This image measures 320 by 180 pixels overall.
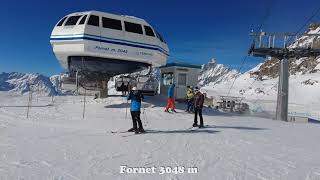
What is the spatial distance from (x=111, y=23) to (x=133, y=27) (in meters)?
1.22

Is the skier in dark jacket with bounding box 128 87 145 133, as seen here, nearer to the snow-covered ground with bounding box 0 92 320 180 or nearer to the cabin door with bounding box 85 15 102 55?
the snow-covered ground with bounding box 0 92 320 180

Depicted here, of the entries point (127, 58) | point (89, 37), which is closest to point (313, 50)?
point (127, 58)

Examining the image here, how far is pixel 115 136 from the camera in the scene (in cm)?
896

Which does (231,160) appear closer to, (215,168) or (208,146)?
(215,168)

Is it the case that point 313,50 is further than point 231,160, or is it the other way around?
point 313,50

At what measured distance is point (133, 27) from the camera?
16641 mm

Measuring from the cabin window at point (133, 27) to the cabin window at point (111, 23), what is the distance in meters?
0.38

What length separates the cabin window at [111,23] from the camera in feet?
51.8

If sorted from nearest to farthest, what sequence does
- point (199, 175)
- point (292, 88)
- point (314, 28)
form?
point (199, 175)
point (292, 88)
point (314, 28)

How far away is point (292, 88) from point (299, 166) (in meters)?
86.5

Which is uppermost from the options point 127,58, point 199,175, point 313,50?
point 313,50

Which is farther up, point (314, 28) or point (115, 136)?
point (314, 28)

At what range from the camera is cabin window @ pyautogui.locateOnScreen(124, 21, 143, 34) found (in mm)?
16386

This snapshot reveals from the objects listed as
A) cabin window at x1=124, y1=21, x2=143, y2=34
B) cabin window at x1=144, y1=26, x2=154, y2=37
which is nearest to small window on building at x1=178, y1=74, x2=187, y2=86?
cabin window at x1=144, y1=26, x2=154, y2=37
